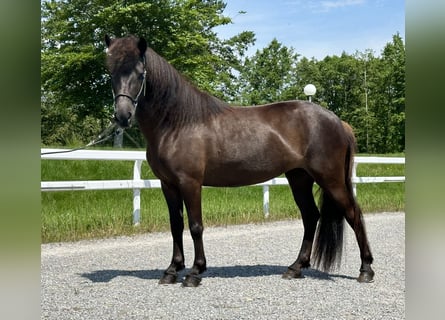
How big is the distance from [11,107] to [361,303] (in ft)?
10.7

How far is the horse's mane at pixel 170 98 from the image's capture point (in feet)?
13.5

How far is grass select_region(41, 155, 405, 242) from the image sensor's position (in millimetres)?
6534

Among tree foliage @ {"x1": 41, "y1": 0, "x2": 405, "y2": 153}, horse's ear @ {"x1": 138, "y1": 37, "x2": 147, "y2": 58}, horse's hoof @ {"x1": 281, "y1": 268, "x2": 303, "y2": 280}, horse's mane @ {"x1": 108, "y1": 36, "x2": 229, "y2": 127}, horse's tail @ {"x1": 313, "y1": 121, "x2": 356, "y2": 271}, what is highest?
tree foliage @ {"x1": 41, "y1": 0, "x2": 405, "y2": 153}

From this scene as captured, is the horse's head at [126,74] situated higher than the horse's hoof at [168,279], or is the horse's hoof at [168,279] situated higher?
the horse's head at [126,74]

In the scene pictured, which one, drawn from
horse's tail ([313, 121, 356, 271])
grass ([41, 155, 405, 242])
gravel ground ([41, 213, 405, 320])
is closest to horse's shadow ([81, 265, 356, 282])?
gravel ground ([41, 213, 405, 320])

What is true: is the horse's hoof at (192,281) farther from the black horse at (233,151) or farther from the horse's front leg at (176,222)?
the horse's front leg at (176,222)

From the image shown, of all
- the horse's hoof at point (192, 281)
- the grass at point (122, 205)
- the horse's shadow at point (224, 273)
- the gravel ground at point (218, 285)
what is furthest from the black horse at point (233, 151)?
the grass at point (122, 205)

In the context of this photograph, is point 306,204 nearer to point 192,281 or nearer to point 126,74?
point 192,281

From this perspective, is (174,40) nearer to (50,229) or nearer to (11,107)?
(50,229)

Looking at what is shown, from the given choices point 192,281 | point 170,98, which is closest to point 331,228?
point 192,281

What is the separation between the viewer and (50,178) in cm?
945

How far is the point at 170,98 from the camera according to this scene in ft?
13.8

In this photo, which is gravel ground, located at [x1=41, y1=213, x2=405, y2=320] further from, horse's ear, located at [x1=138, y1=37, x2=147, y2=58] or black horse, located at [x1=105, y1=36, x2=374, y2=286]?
horse's ear, located at [x1=138, y1=37, x2=147, y2=58]

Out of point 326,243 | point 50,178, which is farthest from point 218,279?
point 50,178
